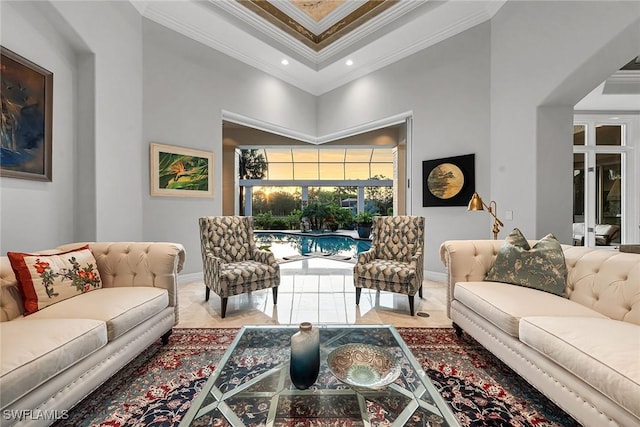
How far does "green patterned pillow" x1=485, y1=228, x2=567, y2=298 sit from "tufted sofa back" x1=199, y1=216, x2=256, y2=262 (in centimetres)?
264

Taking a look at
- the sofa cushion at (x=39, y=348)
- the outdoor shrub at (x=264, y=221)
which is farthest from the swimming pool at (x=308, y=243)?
the sofa cushion at (x=39, y=348)

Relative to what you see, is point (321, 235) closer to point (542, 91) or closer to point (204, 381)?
point (542, 91)

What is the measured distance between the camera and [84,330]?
4.93ft

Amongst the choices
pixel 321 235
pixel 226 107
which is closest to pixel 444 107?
pixel 226 107

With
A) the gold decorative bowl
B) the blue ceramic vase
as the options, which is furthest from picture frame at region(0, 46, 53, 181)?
the gold decorative bowl

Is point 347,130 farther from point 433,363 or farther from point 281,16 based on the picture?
point 433,363

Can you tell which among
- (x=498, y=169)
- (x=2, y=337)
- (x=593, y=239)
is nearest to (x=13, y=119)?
(x=2, y=337)

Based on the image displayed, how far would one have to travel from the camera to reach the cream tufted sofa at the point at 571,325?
119 centimetres

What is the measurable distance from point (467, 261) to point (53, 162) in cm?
410

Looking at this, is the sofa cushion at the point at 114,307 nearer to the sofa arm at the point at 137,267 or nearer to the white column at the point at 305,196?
the sofa arm at the point at 137,267

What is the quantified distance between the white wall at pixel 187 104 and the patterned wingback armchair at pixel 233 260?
107cm

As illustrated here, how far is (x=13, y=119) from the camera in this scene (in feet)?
7.88

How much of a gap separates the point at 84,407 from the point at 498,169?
4.64m

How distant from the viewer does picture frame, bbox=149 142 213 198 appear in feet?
12.6
